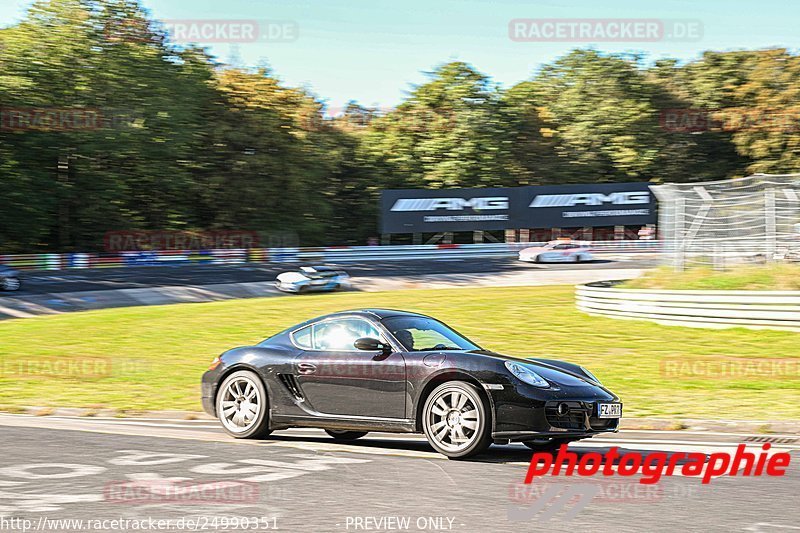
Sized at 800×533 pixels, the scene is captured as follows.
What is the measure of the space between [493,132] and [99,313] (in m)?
36.0

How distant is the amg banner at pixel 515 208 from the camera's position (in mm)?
50469

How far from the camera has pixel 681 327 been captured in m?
19.1

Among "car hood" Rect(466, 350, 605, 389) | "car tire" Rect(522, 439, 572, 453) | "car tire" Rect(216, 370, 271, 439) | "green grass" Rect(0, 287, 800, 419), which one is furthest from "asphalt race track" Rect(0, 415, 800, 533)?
"green grass" Rect(0, 287, 800, 419)

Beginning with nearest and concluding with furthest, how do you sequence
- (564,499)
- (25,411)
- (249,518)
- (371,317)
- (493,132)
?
1. (249,518)
2. (564,499)
3. (371,317)
4. (25,411)
5. (493,132)

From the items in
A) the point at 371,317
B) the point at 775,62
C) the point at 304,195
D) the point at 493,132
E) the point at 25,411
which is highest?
the point at 775,62

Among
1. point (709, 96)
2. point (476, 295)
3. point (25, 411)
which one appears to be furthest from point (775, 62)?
point (25, 411)

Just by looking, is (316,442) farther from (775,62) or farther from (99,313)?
(775,62)

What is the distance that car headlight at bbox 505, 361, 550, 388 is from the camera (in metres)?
8.12

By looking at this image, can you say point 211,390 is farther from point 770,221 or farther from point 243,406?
point 770,221

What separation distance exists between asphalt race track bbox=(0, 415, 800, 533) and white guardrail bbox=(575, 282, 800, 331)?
943 centimetres

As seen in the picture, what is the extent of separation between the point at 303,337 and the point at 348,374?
2.64 feet

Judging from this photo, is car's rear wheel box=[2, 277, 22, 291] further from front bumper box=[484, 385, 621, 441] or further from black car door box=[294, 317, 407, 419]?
front bumper box=[484, 385, 621, 441]

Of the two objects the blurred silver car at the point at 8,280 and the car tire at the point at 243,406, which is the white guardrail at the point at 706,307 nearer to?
the car tire at the point at 243,406

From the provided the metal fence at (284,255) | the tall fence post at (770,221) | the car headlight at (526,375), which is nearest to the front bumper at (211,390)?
the car headlight at (526,375)
